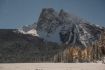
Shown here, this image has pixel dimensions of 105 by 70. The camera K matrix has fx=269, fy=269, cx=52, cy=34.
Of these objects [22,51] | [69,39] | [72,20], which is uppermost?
[72,20]

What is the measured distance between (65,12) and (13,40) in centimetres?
5841

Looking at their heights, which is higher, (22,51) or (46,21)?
(46,21)

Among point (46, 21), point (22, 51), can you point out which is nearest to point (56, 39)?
point (46, 21)

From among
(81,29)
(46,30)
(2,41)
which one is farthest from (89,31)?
(2,41)

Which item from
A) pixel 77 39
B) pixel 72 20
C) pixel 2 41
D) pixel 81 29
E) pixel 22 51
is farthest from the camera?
pixel 72 20

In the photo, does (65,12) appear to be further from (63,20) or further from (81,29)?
(81,29)

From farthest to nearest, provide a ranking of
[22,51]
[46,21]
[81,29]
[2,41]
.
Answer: [46,21], [81,29], [2,41], [22,51]

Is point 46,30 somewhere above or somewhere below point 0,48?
above

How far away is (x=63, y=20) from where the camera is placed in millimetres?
185875

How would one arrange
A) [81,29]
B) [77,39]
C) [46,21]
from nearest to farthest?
[77,39], [81,29], [46,21]

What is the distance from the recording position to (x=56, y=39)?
163125 mm

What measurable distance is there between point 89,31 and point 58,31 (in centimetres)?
2667

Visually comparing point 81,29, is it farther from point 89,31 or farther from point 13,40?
point 13,40

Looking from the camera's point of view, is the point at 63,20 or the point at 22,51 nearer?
the point at 22,51
